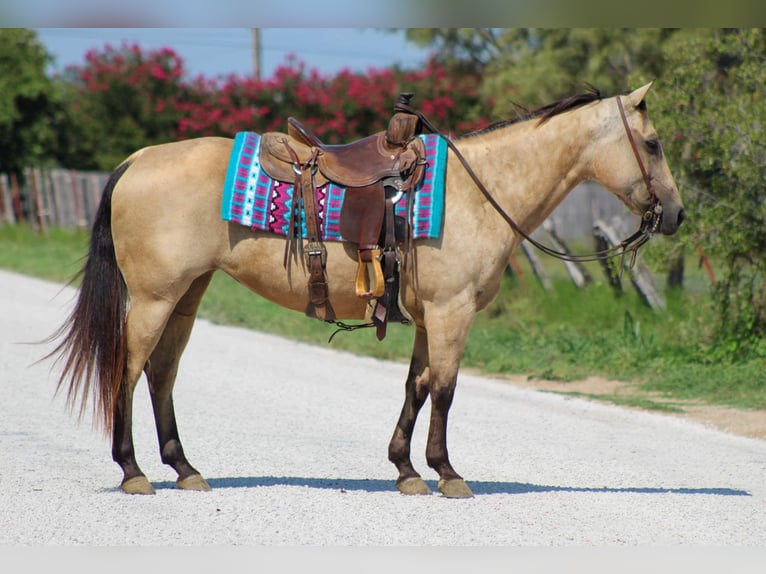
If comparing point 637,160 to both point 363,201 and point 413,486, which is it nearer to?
point 363,201

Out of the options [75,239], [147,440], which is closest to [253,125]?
[75,239]

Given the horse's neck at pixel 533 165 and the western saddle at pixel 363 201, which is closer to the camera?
the western saddle at pixel 363 201

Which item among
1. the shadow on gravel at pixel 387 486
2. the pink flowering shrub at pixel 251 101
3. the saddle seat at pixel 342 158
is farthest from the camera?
the pink flowering shrub at pixel 251 101

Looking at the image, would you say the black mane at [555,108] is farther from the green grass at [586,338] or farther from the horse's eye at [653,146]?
the green grass at [586,338]

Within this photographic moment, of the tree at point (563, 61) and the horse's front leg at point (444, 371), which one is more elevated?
the tree at point (563, 61)

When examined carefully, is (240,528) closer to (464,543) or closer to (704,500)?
(464,543)

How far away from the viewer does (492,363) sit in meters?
11.5

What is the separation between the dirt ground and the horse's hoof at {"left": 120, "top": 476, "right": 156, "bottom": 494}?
476cm

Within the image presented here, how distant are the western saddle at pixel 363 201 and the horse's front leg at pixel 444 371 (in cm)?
26

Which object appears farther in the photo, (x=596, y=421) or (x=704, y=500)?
(x=596, y=421)

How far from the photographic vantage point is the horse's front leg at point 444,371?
232 inches

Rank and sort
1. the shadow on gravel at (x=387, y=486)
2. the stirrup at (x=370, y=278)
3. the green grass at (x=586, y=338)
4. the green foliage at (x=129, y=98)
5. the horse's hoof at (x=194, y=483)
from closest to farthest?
the stirrup at (x=370, y=278) → the horse's hoof at (x=194, y=483) → the shadow on gravel at (x=387, y=486) → the green grass at (x=586, y=338) → the green foliage at (x=129, y=98)

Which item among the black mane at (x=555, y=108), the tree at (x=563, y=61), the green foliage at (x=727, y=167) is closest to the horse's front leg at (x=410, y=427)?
the black mane at (x=555, y=108)

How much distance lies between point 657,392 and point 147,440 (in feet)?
16.4
